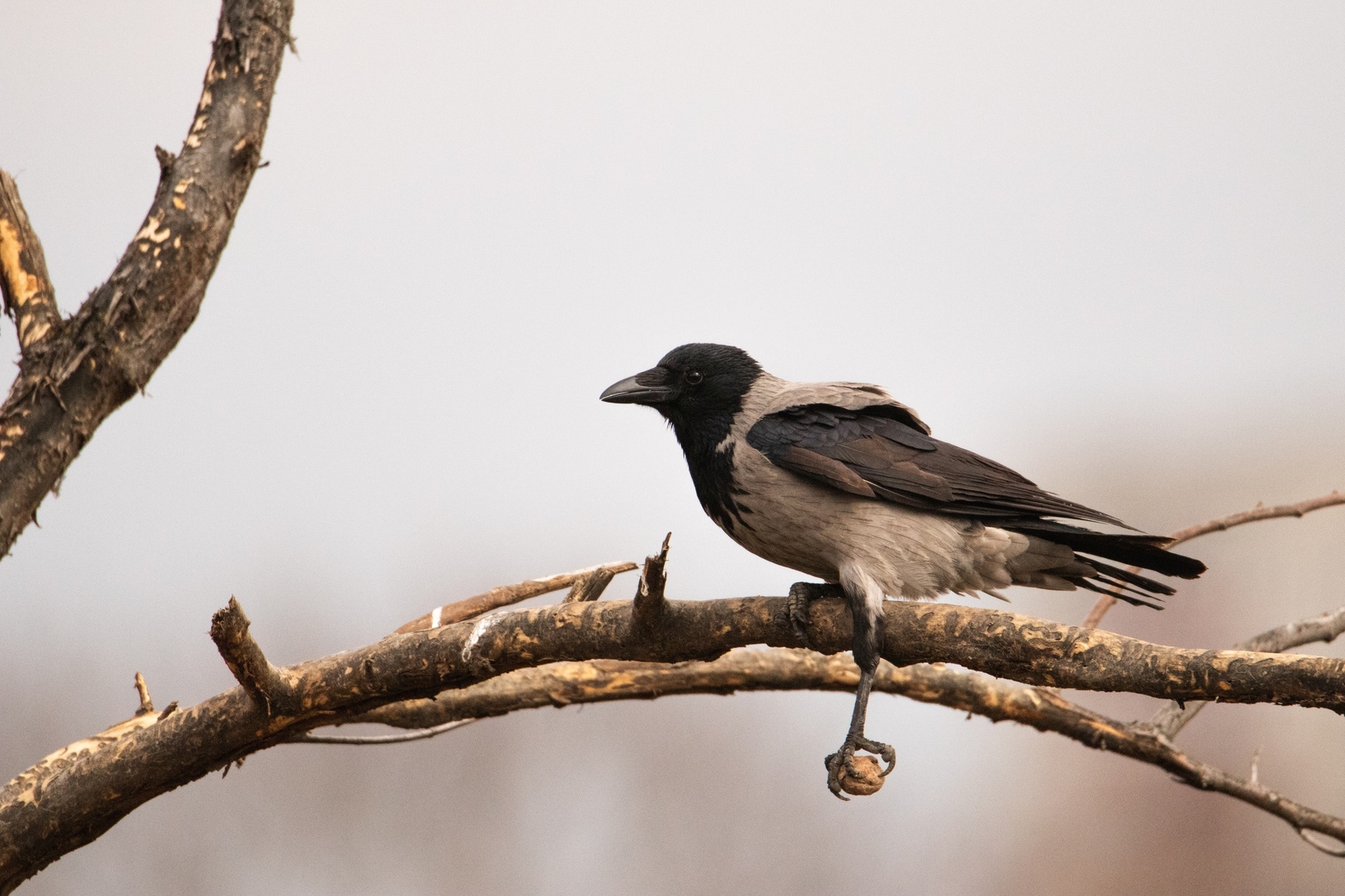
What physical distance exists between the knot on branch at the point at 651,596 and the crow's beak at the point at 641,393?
0.81 meters

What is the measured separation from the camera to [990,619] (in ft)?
6.72

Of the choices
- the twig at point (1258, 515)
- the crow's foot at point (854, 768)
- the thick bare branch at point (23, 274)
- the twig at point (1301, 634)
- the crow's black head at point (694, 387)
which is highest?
the thick bare branch at point (23, 274)

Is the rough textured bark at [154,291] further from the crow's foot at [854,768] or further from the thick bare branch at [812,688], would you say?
the crow's foot at [854,768]

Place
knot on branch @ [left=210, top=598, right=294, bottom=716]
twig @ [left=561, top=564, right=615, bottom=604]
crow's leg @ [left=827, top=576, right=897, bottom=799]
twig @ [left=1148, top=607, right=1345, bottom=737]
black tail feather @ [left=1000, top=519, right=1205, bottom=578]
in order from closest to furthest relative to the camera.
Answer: knot on branch @ [left=210, top=598, right=294, bottom=716] → crow's leg @ [left=827, top=576, right=897, bottom=799] → black tail feather @ [left=1000, top=519, right=1205, bottom=578] → twig @ [left=561, top=564, right=615, bottom=604] → twig @ [left=1148, top=607, right=1345, bottom=737]

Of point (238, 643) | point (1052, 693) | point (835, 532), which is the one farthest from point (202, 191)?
point (1052, 693)

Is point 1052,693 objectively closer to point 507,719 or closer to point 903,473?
point 903,473

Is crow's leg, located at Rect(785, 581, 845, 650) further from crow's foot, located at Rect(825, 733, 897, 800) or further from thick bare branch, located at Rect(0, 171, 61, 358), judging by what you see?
thick bare branch, located at Rect(0, 171, 61, 358)

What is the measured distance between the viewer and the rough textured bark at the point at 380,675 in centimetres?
223

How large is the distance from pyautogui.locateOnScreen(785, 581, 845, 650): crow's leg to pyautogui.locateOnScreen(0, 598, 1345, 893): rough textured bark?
18 millimetres

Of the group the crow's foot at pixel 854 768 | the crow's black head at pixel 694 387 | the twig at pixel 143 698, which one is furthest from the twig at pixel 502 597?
the crow's foot at pixel 854 768

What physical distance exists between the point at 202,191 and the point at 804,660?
71.7 inches

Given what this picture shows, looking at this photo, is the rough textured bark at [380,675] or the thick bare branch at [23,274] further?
the thick bare branch at [23,274]

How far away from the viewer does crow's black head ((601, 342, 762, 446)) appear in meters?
2.86

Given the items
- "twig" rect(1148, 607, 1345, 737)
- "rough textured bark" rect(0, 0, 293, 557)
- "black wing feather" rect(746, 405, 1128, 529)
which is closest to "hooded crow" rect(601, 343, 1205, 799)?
"black wing feather" rect(746, 405, 1128, 529)
